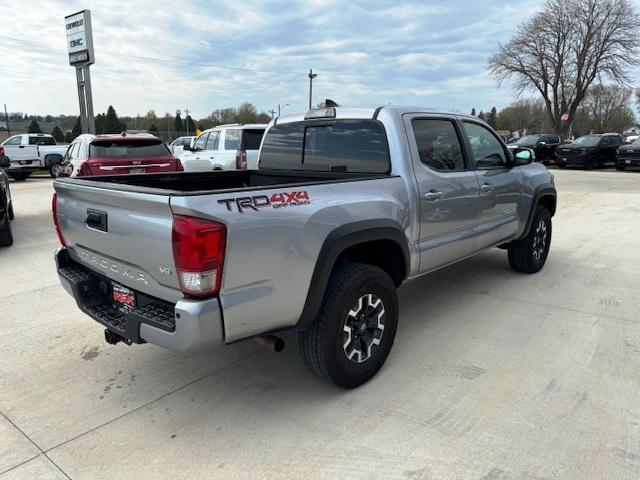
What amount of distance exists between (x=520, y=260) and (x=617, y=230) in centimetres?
398

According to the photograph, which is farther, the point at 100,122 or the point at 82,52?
the point at 100,122

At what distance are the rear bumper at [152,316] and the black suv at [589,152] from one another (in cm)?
2337

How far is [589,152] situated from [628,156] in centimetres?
158

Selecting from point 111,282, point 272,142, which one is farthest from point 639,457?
point 272,142

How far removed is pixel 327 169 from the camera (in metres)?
4.01

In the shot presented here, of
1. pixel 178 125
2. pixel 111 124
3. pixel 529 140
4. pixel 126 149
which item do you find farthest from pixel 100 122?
pixel 126 149

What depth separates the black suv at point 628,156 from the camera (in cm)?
2059

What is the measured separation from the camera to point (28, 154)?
62.2ft

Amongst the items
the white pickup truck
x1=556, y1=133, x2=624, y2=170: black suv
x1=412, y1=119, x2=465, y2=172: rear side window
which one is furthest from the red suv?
x1=556, y1=133, x2=624, y2=170: black suv

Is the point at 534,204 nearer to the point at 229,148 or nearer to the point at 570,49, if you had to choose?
the point at 229,148

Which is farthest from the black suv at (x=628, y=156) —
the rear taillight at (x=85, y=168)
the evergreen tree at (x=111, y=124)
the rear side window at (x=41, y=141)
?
the evergreen tree at (x=111, y=124)

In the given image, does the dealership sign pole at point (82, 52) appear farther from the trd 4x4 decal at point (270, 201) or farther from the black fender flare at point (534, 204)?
the trd 4x4 decal at point (270, 201)

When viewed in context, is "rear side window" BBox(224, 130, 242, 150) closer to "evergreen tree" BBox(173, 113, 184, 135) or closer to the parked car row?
the parked car row

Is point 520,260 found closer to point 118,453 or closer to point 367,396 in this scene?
point 367,396
